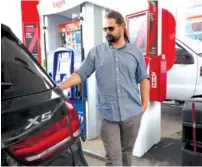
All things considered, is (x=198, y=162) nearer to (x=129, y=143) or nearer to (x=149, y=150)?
(x=129, y=143)

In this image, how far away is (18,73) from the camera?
4.56ft

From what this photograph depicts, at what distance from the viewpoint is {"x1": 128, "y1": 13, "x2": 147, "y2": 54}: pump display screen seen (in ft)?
10.4

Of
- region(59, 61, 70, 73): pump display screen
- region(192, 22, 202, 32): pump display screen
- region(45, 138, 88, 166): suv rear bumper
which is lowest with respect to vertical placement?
region(45, 138, 88, 166): suv rear bumper

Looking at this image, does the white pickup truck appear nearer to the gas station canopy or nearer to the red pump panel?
the gas station canopy

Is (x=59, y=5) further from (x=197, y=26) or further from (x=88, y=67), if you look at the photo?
(x=197, y=26)

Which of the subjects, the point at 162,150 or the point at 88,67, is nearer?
the point at 88,67

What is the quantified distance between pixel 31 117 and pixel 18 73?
29 centimetres

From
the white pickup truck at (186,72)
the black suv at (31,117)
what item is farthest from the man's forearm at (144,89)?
the white pickup truck at (186,72)

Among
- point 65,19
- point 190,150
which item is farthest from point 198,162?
point 65,19

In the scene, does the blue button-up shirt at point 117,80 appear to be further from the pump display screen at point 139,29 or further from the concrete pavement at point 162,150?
the concrete pavement at point 162,150

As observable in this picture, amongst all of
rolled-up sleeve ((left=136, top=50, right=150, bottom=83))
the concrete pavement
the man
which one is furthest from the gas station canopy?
the concrete pavement

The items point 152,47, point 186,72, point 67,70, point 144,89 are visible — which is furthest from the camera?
point 186,72

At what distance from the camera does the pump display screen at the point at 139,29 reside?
3.18 meters

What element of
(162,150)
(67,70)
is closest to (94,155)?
(162,150)
